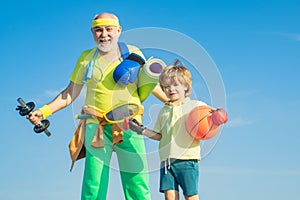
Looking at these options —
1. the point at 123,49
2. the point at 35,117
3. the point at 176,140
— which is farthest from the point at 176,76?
the point at 35,117

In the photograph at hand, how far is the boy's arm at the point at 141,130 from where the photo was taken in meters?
6.41

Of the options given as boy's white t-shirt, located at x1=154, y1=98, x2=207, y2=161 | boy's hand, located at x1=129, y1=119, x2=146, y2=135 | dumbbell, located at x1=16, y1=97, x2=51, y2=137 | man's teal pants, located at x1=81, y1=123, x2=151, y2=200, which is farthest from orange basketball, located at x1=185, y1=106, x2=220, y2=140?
dumbbell, located at x1=16, y1=97, x2=51, y2=137

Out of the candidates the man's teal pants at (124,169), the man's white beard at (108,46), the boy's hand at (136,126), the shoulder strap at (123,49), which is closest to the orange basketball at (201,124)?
the boy's hand at (136,126)

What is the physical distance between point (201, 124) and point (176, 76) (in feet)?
1.71

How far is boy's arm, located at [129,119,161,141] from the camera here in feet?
21.0

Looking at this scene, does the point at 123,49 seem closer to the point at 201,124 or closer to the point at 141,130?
the point at 141,130

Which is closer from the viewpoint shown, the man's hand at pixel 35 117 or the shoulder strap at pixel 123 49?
the man's hand at pixel 35 117

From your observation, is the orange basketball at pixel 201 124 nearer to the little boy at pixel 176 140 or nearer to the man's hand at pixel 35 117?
the little boy at pixel 176 140

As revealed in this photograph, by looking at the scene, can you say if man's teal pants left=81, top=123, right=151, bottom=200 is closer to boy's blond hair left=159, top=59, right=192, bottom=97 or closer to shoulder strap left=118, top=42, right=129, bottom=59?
boy's blond hair left=159, top=59, right=192, bottom=97

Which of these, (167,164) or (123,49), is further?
(123,49)

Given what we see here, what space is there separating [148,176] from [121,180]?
0.95 ft

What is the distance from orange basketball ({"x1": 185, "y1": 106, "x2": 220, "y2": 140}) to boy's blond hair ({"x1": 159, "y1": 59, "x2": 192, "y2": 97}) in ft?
0.79

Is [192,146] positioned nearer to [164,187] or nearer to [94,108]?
[164,187]

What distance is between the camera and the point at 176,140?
20.7 feet
